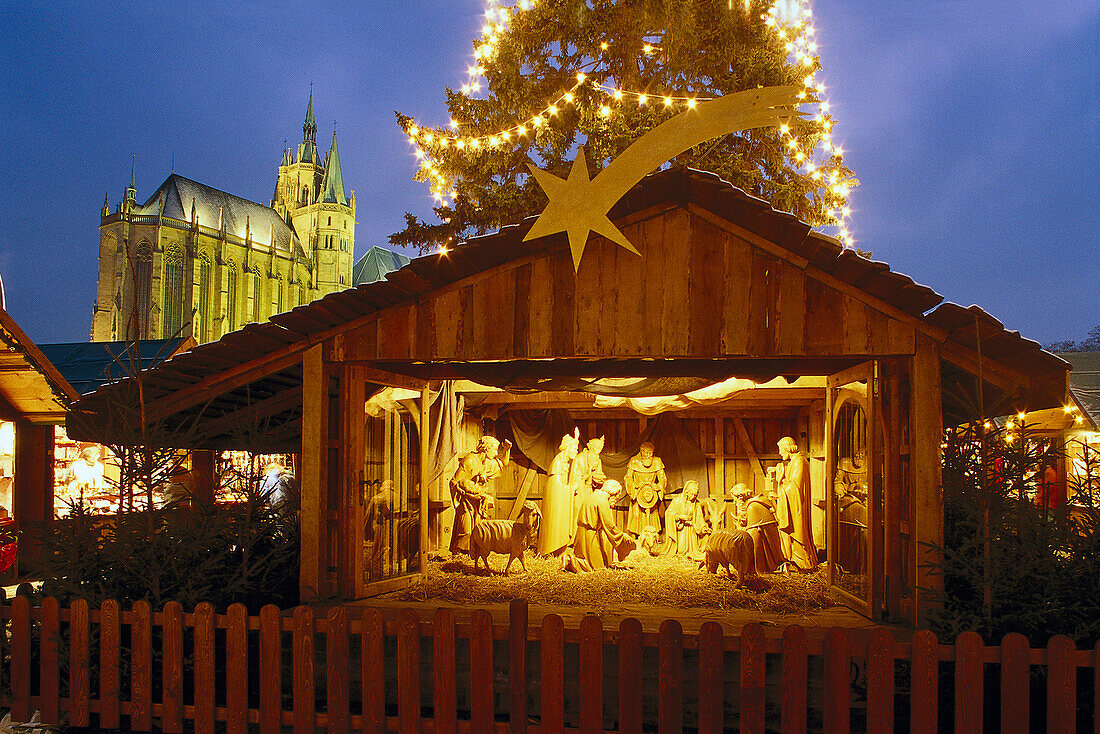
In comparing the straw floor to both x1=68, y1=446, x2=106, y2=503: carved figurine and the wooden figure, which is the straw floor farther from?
x1=68, y1=446, x2=106, y2=503: carved figurine

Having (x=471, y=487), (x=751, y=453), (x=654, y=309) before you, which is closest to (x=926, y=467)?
(x=654, y=309)

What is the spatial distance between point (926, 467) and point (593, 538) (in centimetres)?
489

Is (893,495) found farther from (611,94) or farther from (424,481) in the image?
(611,94)

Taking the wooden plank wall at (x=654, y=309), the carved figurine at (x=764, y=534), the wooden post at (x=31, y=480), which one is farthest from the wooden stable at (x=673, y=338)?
the wooden post at (x=31, y=480)

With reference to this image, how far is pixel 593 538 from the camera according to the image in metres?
10.7

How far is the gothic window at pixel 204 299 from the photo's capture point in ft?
232

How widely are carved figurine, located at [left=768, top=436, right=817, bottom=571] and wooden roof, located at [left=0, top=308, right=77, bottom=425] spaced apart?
9.95 m

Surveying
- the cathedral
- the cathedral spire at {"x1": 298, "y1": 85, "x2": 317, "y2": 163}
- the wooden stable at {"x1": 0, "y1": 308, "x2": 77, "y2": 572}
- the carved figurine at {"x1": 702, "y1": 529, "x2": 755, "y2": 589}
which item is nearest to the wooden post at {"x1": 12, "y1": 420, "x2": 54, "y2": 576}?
the wooden stable at {"x1": 0, "y1": 308, "x2": 77, "y2": 572}

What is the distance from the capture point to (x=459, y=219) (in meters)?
17.1

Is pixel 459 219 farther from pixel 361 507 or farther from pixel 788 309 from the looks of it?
pixel 788 309

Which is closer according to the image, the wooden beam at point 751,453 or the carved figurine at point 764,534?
the carved figurine at point 764,534

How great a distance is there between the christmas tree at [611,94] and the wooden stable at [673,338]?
8.14 m

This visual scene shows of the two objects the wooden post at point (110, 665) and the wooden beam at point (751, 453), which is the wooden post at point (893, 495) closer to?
the wooden beam at point (751, 453)

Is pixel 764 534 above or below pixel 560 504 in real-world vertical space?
below
